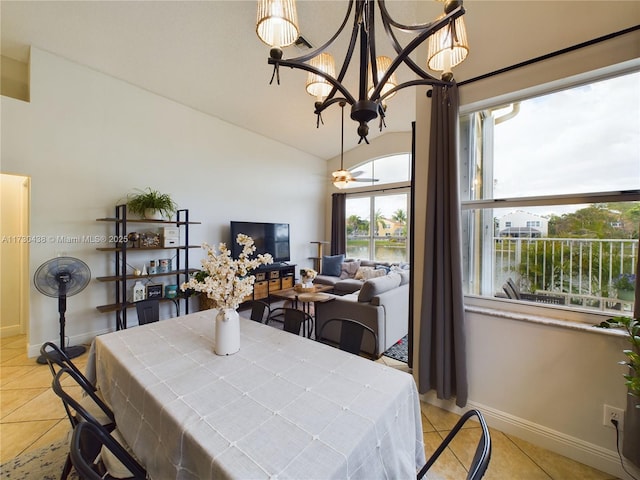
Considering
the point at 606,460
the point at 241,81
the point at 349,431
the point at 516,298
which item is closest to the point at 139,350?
the point at 349,431

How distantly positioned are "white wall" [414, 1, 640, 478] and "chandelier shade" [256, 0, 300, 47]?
1463mm

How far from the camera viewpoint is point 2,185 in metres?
3.17

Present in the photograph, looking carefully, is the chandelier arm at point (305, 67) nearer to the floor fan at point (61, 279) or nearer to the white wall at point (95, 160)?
the floor fan at point (61, 279)

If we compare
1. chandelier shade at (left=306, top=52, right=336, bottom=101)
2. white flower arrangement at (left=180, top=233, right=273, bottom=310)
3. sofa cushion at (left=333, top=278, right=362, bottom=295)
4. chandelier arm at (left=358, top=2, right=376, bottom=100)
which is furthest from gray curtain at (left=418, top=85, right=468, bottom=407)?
sofa cushion at (left=333, top=278, right=362, bottom=295)

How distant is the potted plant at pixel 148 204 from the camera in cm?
333

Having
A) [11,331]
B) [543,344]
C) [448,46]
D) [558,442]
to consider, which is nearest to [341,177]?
[448,46]

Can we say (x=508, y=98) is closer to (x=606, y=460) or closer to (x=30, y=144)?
(x=606, y=460)

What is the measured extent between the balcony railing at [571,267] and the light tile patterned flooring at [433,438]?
0.98 metres

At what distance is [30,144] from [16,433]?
2.71 meters

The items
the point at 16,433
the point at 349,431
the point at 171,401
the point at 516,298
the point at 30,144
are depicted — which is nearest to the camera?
the point at 349,431

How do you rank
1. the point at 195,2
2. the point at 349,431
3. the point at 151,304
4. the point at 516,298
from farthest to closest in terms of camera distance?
the point at 195,2
the point at 151,304
the point at 516,298
the point at 349,431

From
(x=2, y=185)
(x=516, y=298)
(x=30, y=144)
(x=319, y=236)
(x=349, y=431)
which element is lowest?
(x=349, y=431)

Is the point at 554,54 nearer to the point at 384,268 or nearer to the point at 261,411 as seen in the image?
the point at 261,411

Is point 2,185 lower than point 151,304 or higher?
higher
